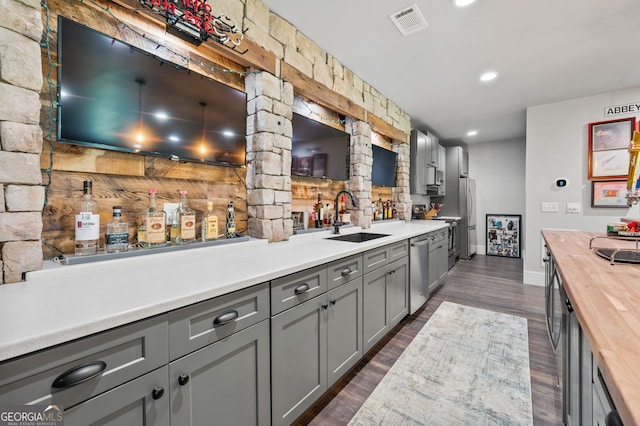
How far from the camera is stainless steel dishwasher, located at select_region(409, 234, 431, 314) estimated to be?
8.80 feet

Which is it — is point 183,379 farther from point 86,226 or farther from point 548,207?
point 548,207

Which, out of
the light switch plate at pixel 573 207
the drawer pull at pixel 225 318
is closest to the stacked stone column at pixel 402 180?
the light switch plate at pixel 573 207

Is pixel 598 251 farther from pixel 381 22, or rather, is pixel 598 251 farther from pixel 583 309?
pixel 381 22

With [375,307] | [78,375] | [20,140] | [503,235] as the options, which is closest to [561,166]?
[503,235]

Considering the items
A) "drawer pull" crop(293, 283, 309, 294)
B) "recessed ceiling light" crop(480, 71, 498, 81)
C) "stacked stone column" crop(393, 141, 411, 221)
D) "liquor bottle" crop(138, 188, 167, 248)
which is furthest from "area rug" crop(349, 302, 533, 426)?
"recessed ceiling light" crop(480, 71, 498, 81)

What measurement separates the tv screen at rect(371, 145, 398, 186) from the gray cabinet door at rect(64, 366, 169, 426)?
3.15 metres

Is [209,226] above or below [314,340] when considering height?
above

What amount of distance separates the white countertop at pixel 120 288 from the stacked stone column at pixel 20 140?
113 millimetres

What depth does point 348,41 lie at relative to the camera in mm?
2412

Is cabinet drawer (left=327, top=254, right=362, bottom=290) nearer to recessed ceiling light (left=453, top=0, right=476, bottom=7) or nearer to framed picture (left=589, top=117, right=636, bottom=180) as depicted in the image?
recessed ceiling light (left=453, top=0, right=476, bottom=7)

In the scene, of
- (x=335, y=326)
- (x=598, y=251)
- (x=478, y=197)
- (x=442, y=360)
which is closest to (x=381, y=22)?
(x=598, y=251)

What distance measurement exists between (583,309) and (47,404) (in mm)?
1441

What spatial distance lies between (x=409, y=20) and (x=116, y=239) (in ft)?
8.27

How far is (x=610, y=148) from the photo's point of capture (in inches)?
136
